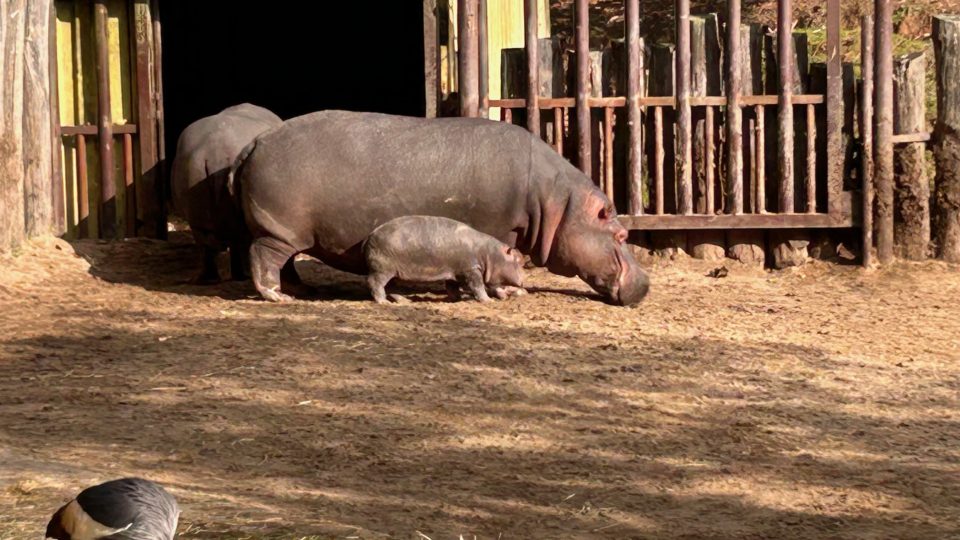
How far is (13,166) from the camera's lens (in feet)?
34.2

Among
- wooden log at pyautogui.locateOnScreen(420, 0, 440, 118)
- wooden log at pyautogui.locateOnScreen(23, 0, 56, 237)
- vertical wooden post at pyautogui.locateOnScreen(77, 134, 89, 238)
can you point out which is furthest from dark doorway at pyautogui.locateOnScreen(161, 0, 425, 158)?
wooden log at pyautogui.locateOnScreen(23, 0, 56, 237)

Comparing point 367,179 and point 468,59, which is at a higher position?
point 468,59

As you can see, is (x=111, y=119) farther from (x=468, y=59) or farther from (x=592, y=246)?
(x=592, y=246)

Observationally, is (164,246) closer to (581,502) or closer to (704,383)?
(704,383)

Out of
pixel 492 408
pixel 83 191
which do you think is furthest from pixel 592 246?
pixel 83 191

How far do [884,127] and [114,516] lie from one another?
25.5 ft

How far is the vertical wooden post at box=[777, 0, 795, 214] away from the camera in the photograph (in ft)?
34.8

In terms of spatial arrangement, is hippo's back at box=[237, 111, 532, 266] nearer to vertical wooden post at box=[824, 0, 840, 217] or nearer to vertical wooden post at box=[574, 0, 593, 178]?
vertical wooden post at box=[574, 0, 593, 178]

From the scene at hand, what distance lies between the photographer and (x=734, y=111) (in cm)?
1073

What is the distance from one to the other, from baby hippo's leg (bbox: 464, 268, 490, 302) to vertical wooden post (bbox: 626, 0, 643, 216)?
5.81 ft

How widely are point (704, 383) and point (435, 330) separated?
162 cm

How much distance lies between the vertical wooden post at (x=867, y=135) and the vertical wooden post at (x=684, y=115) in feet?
3.73

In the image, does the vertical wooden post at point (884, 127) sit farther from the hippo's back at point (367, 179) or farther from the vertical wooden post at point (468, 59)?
the vertical wooden post at point (468, 59)

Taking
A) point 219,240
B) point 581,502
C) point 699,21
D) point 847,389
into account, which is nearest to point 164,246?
point 219,240
